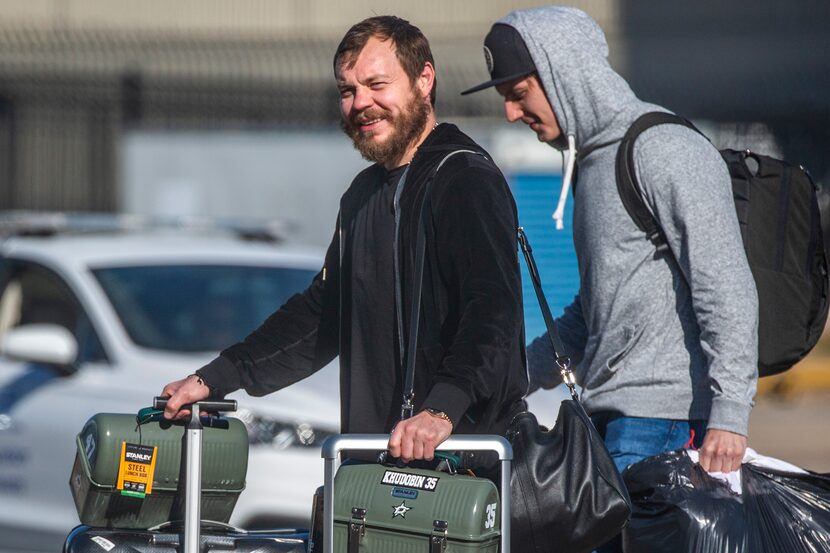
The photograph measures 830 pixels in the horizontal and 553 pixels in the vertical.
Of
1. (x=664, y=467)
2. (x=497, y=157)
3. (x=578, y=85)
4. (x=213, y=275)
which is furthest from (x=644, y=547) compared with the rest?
(x=497, y=157)

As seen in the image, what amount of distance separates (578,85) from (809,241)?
661 mm

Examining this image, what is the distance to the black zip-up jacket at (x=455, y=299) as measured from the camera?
2.74 m

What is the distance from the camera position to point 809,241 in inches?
125

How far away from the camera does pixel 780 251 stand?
125 inches

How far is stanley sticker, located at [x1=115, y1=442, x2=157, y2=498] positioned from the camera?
3227mm

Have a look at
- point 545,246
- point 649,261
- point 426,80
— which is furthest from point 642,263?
point 545,246

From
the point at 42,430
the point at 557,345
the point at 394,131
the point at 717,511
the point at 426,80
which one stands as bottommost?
the point at 717,511


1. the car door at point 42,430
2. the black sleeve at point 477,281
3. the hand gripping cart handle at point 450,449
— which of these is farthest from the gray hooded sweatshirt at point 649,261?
the car door at point 42,430

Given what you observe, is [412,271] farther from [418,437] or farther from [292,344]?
[292,344]

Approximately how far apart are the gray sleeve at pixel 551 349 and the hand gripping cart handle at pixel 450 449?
2.99ft

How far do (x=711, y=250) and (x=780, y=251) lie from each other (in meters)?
0.29

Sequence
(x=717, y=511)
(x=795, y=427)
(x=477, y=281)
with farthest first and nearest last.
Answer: (x=795, y=427) < (x=717, y=511) < (x=477, y=281)

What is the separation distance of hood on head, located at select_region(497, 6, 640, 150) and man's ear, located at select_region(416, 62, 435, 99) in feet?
0.78

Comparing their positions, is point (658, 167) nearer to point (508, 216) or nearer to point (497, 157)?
point (508, 216)
